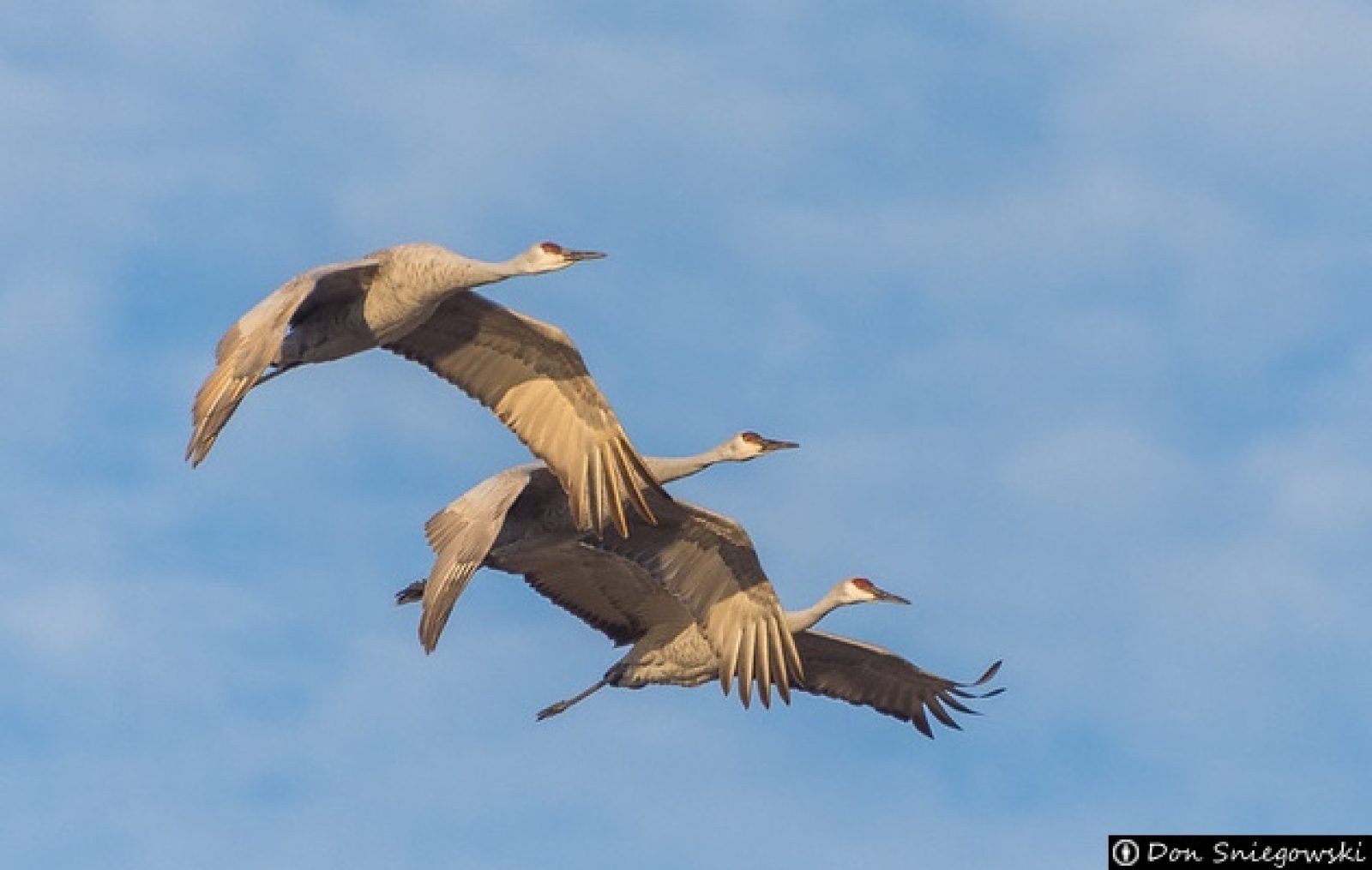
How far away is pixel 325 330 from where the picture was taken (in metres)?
25.0

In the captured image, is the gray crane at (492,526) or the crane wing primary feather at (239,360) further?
the gray crane at (492,526)

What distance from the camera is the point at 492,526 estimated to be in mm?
25609

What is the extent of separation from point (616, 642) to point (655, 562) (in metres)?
2.41

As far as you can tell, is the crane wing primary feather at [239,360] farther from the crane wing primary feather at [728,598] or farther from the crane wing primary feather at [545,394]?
the crane wing primary feather at [728,598]

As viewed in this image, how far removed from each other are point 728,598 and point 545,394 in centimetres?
243

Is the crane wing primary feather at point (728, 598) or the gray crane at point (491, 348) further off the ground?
the gray crane at point (491, 348)

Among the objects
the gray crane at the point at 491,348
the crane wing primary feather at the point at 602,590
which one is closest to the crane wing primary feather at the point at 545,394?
the gray crane at the point at 491,348

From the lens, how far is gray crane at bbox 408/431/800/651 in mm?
25438

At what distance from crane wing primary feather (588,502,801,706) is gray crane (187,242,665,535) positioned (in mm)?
508

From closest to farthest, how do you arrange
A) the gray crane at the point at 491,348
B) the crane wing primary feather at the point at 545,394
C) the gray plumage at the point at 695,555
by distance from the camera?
the gray crane at the point at 491,348 → the crane wing primary feather at the point at 545,394 → the gray plumage at the point at 695,555

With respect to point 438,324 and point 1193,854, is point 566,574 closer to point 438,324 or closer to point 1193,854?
point 438,324

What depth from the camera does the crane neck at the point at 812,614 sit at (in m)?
27.7

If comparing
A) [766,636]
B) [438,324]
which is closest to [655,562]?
[766,636]

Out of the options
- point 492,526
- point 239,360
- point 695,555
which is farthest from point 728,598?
point 239,360
